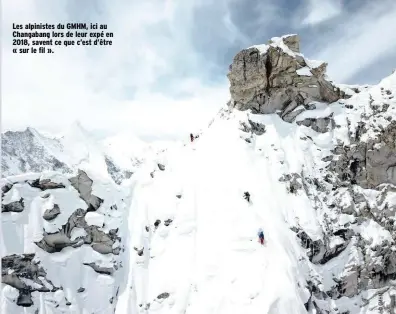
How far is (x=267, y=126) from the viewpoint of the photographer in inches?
2165

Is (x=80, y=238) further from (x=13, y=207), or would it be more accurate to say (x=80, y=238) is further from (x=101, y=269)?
(x=13, y=207)

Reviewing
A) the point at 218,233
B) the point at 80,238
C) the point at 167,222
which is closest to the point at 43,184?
the point at 80,238

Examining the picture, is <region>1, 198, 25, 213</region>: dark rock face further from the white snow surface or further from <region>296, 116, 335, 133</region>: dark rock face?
<region>296, 116, 335, 133</region>: dark rock face

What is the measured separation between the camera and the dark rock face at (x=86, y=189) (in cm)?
5038

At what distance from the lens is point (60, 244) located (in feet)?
154

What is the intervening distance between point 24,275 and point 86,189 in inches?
496

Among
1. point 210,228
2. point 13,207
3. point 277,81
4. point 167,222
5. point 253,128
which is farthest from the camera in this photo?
point 277,81

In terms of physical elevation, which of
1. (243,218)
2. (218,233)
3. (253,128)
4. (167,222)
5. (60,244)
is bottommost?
(218,233)

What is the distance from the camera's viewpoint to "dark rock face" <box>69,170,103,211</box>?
50.4 m

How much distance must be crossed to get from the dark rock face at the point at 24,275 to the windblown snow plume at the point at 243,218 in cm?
13

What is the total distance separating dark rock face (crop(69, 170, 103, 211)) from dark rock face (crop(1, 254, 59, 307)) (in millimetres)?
9192

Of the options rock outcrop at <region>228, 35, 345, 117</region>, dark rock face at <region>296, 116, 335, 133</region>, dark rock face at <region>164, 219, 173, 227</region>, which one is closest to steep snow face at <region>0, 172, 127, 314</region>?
dark rock face at <region>164, 219, 173, 227</region>

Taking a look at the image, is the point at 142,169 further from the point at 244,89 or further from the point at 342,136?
the point at 342,136

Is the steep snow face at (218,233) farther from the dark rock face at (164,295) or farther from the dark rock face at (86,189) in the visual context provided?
the dark rock face at (86,189)
